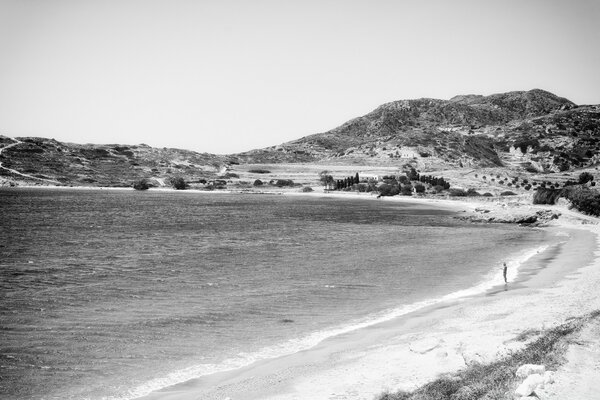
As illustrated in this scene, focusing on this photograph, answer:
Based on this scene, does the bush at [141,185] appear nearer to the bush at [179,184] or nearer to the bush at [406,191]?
the bush at [179,184]

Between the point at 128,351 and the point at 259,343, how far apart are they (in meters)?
5.45

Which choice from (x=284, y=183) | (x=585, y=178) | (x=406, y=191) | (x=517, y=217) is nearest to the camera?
Result: (x=517, y=217)

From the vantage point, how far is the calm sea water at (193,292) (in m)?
18.9

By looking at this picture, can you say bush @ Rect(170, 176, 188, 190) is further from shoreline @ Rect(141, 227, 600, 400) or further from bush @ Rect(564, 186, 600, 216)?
shoreline @ Rect(141, 227, 600, 400)

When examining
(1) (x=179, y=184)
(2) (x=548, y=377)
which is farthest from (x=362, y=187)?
(2) (x=548, y=377)

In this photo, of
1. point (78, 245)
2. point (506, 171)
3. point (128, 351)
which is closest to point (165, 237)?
point (78, 245)

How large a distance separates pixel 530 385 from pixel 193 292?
74.7 ft

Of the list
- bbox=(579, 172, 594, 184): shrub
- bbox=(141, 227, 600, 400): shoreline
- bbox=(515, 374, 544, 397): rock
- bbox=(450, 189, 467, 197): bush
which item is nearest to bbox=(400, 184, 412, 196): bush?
bbox=(450, 189, 467, 197): bush

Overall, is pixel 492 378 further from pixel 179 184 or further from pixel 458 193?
pixel 179 184

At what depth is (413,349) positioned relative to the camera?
62.4 feet

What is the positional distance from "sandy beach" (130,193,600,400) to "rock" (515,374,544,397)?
0.97 feet

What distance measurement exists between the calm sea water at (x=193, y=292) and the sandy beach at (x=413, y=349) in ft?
4.61


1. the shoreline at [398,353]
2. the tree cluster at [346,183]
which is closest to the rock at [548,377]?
the shoreline at [398,353]

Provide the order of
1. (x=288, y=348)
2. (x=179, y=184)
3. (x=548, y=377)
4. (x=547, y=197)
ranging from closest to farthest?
1. (x=548, y=377)
2. (x=288, y=348)
3. (x=547, y=197)
4. (x=179, y=184)
